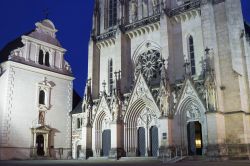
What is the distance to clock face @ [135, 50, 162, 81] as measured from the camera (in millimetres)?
29444

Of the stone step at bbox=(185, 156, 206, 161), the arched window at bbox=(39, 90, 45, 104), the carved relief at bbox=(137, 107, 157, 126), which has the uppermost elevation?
the arched window at bbox=(39, 90, 45, 104)

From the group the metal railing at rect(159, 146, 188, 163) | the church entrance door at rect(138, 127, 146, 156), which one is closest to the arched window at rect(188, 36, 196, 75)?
the metal railing at rect(159, 146, 188, 163)

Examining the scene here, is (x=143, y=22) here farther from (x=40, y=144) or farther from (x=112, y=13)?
(x=40, y=144)

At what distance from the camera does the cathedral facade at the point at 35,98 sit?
3089 centimetres

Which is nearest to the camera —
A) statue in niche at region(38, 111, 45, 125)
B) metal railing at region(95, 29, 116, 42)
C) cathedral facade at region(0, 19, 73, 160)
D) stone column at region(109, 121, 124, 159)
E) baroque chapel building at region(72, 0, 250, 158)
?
baroque chapel building at region(72, 0, 250, 158)

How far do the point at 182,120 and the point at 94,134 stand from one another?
960 cm

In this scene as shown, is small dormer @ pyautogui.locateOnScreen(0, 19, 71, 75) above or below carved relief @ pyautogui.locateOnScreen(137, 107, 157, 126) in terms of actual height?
above

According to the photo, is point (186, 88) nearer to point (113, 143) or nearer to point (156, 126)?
point (156, 126)

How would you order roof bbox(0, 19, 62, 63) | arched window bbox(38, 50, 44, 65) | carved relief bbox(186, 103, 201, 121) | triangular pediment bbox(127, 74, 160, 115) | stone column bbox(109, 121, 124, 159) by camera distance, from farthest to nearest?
arched window bbox(38, 50, 44, 65)
roof bbox(0, 19, 62, 63)
stone column bbox(109, 121, 124, 159)
triangular pediment bbox(127, 74, 160, 115)
carved relief bbox(186, 103, 201, 121)

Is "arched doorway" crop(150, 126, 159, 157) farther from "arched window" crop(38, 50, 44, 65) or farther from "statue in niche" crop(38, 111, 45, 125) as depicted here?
"arched window" crop(38, 50, 44, 65)

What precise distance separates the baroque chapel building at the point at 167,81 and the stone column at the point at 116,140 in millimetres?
89

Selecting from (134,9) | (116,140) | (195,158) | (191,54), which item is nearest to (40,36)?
(134,9)

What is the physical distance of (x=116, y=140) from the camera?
90.3 feet

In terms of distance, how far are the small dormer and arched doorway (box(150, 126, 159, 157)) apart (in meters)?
15.1
